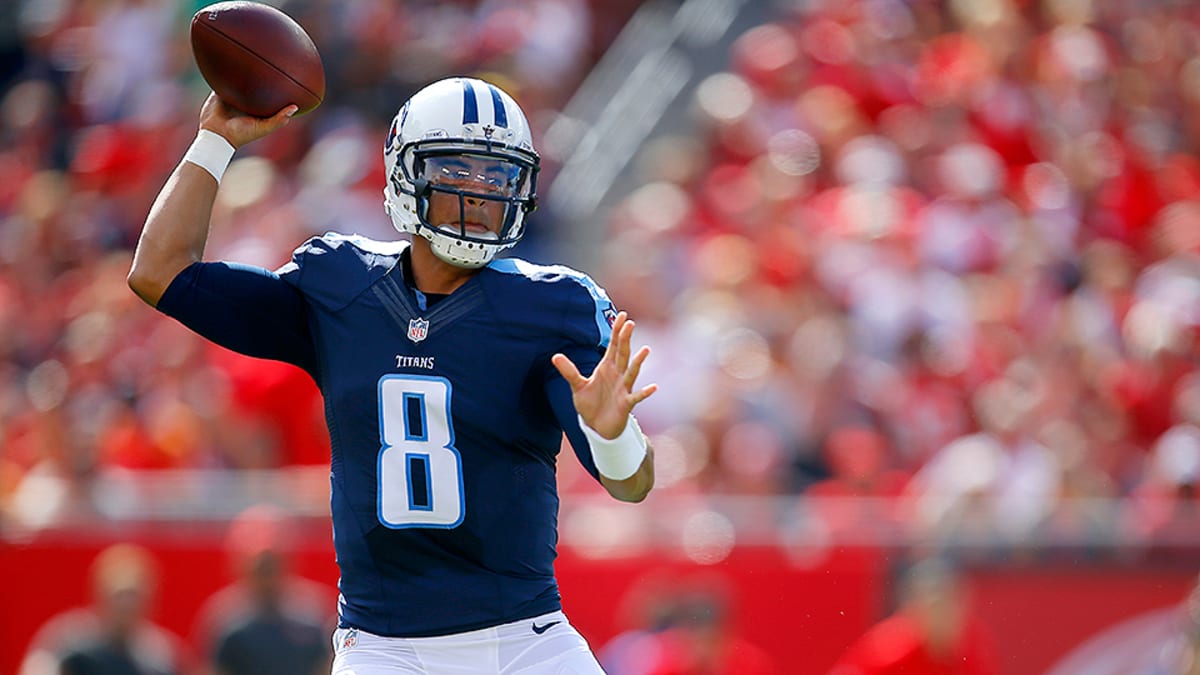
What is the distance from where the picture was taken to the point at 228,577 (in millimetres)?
8117

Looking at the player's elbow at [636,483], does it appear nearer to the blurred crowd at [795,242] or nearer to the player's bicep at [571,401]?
the player's bicep at [571,401]

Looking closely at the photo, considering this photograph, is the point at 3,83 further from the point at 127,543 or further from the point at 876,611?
the point at 876,611

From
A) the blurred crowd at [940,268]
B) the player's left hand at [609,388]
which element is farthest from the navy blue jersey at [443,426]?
the blurred crowd at [940,268]

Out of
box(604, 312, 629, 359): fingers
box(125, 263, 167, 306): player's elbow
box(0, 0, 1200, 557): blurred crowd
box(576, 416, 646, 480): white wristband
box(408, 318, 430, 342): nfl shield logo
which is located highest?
box(0, 0, 1200, 557): blurred crowd

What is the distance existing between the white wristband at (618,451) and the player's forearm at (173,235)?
3.14 feet

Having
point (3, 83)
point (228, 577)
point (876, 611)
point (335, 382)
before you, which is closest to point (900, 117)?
point (876, 611)

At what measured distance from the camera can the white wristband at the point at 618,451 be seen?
148 inches

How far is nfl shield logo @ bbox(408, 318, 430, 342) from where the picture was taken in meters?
3.95

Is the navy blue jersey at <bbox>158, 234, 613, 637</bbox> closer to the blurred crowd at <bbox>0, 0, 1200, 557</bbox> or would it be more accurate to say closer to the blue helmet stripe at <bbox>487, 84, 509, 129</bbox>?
the blue helmet stripe at <bbox>487, 84, 509, 129</bbox>

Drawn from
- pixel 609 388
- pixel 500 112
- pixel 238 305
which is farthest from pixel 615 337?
pixel 238 305

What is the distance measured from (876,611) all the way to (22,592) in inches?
139

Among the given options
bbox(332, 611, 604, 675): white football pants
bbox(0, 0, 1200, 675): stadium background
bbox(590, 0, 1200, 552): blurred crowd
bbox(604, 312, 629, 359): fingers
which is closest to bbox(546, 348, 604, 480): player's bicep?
bbox(604, 312, 629, 359): fingers

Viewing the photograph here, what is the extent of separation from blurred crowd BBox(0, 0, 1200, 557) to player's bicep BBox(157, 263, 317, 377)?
161 inches

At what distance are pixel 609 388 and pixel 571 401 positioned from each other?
146mm
